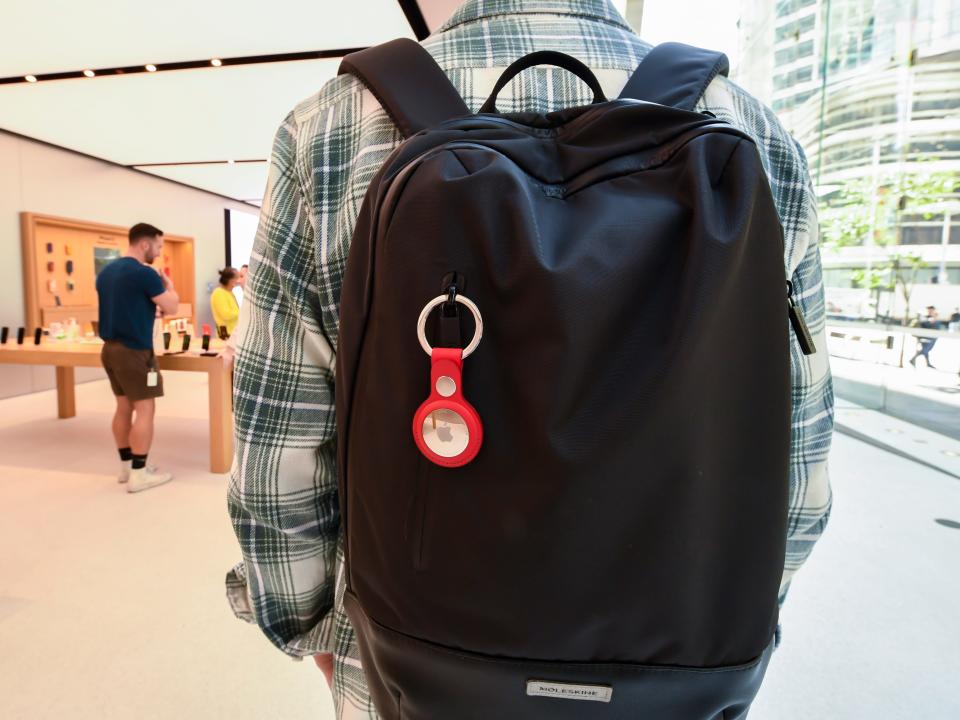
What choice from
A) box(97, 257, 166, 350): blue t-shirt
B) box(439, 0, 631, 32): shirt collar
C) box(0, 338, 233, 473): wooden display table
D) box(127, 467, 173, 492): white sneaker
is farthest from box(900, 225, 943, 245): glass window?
box(127, 467, 173, 492): white sneaker

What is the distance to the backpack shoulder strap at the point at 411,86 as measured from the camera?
1.86ft

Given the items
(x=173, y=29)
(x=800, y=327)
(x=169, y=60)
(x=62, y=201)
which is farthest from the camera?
(x=62, y=201)

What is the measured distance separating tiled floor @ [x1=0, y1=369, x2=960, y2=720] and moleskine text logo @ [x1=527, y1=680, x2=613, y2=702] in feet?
5.12

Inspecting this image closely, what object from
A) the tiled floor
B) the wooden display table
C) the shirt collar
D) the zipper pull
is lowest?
the tiled floor

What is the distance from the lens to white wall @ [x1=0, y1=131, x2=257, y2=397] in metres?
6.12

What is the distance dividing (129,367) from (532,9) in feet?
11.6

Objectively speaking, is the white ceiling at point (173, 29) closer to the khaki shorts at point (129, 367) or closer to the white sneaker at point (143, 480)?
the khaki shorts at point (129, 367)

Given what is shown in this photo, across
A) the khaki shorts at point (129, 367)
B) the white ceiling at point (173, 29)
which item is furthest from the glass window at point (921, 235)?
the khaki shorts at point (129, 367)

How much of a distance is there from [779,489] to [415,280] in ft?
1.18

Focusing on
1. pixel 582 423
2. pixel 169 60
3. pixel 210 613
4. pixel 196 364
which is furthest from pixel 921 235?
pixel 169 60

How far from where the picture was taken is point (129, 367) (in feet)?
11.1

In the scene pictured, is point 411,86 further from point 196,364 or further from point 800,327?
point 196,364

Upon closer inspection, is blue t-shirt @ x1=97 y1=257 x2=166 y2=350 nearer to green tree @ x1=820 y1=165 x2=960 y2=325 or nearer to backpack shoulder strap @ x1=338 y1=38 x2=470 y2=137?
backpack shoulder strap @ x1=338 y1=38 x2=470 y2=137

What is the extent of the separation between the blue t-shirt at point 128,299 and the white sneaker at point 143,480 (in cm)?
77
